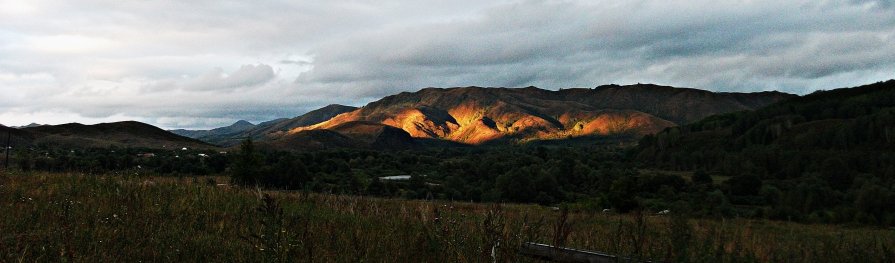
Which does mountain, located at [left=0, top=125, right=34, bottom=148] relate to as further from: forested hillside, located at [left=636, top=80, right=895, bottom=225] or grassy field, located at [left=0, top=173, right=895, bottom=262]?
forested hillside, located at [left=636, top=80, right=895, bottom=225]

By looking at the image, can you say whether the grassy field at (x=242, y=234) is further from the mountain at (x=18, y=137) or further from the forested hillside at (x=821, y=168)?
the mountain at (x=18, y=137)

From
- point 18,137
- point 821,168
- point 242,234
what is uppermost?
point 18,137

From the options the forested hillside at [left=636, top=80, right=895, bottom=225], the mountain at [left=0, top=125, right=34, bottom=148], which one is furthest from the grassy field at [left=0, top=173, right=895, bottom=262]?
the mountain at [left=0, top=125, right=34, bottom=148]

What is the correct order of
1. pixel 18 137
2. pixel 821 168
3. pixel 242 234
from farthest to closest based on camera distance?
pixel 18 137, pixel 821 168, pixel 242 234

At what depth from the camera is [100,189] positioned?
9.97 metres

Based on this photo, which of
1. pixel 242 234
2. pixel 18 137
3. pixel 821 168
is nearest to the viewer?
pixel 242 234

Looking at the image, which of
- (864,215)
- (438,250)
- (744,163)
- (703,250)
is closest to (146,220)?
(438,250)

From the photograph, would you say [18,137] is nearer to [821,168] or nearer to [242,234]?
[242,234]

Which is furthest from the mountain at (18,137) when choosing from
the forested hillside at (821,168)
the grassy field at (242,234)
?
the forested hillside at (821,168)

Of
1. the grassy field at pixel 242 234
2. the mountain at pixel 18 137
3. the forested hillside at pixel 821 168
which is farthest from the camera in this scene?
the mountain at pixel 18 137

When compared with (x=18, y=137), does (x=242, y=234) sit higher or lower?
lower

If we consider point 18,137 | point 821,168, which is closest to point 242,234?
point 821,168

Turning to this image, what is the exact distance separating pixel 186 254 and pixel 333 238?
78.1 inches

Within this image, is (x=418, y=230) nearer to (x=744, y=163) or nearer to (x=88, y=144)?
(x=744, y=163)
